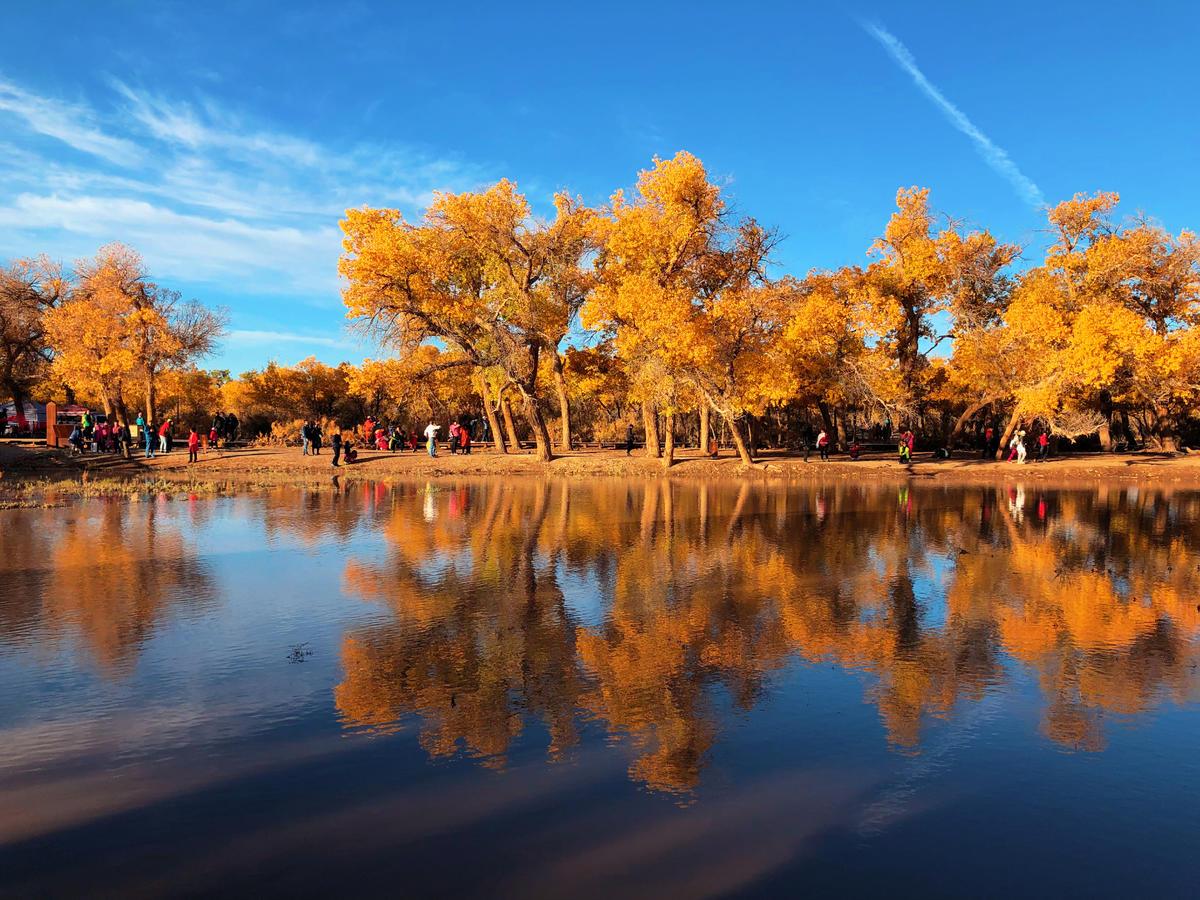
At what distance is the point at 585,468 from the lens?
36438 millimetres

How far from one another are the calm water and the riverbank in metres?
22.1

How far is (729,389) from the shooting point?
3491 centimetres

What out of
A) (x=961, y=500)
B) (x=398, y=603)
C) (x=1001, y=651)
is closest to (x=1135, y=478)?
(x=961, y=500)

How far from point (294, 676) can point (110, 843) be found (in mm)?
2812

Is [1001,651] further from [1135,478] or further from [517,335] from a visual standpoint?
[1135,478]

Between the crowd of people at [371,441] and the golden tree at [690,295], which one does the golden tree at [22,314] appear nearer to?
the crowd of people at [371,441]

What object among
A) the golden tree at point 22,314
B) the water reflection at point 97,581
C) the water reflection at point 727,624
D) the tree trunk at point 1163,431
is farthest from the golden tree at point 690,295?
the golden tree at point 22,314

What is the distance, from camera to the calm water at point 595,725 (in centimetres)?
432

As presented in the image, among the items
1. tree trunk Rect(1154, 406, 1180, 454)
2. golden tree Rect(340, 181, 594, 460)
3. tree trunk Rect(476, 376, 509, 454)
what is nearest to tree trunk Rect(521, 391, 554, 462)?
golden tree Rect(340, 181, 594, 460)

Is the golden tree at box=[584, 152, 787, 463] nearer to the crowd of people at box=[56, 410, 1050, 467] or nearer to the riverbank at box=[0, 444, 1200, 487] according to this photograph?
the riverbank at box=[0, 444, 1200, 487]

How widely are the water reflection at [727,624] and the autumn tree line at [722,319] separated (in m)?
17.9

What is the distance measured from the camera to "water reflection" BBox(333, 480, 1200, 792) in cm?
641

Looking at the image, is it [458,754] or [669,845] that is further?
[458,754]

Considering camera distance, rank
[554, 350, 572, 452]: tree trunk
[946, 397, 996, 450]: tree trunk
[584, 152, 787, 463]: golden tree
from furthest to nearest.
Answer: [946, 397, 996, 450]: tree trunk
[554, 350, 572, 452]: tree trunk
[584, 152, 787, 463]: golden tree
